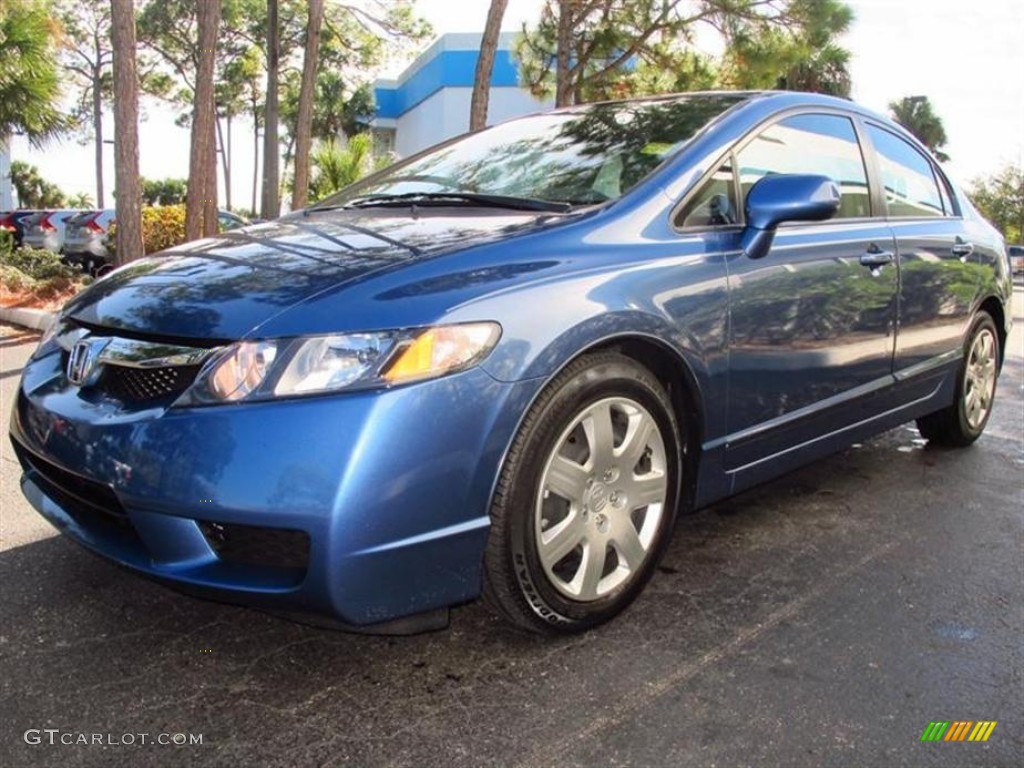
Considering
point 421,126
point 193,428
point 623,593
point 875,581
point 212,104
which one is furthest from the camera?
point 421,126

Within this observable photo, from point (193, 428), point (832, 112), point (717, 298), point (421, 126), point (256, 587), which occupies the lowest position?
point (256, 587)

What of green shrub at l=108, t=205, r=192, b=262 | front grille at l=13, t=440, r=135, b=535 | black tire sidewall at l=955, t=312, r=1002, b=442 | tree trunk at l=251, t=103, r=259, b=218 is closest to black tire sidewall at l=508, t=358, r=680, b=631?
front grille at l=13, t=440, r=135, b=535

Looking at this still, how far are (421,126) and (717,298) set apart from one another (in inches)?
1302

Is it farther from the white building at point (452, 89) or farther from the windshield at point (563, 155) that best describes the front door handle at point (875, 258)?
the white building at point (452, 89)

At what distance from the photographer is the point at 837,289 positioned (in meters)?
3.18

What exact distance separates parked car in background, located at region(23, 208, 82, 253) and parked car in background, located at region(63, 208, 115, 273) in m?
0.92

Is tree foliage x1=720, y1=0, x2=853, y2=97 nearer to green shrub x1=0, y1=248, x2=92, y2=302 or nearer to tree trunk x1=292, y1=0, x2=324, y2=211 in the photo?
tree trunk x1=292, y1=0, x2=324, y2=211

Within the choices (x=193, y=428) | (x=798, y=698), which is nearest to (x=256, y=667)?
(x=193, y=428)

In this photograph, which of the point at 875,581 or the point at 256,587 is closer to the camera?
the point at 256,587

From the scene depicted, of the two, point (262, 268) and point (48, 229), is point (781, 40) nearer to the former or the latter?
point (262, 268)

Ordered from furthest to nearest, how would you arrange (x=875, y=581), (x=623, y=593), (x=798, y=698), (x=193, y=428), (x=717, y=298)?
(x=875, y=581), (x=717, y=298), (x=623, y=593), (x=798, y=698), (x=193, y=428)

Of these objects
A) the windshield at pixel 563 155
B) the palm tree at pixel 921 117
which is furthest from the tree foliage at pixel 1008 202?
the windshield at pixel 563 155

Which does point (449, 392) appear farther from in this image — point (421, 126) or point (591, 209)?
point (421, 126)

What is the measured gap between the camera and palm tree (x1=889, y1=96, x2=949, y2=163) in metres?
43.2
